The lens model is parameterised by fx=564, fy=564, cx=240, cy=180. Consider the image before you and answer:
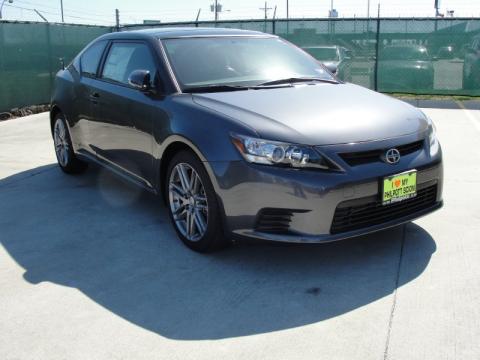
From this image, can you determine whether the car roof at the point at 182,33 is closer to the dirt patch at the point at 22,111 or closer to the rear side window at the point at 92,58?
the rear side window at the point at 92,58

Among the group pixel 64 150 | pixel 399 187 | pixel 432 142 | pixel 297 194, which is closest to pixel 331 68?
pixel 432 142

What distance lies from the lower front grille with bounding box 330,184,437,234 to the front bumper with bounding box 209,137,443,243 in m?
0.02

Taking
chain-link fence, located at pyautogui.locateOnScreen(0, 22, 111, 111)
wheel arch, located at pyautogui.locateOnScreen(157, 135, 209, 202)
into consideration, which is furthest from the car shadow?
chain-link fence, located at pyautogui.locateOnScreen(0, 22, 111, 111)

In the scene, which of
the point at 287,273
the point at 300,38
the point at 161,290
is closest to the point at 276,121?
the point at 287,273

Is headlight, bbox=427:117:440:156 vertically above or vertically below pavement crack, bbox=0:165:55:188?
above

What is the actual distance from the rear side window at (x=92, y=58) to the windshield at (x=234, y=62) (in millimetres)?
1205

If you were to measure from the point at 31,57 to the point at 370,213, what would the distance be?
33.1 feet

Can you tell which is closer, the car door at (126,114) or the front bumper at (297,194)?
the front bumper at (297,194)

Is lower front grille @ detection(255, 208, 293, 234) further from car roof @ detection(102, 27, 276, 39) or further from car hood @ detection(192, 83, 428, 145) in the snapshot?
car roof @ detection(102, 27, 276, 39)

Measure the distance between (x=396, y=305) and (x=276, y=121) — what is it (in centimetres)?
132

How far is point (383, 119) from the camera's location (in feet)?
12.3

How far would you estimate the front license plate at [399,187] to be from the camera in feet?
11.4

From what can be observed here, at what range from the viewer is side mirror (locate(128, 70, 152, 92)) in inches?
169

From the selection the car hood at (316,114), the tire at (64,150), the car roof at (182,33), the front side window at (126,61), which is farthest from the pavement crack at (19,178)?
the car hood at (316,114)
